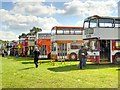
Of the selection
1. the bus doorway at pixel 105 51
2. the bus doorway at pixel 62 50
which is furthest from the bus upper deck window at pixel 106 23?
the bus doorway at pixel 62 50

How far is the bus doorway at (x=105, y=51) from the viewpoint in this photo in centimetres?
2864

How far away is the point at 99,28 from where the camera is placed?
91.6 feet

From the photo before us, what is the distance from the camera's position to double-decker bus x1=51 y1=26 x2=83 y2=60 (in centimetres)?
3681

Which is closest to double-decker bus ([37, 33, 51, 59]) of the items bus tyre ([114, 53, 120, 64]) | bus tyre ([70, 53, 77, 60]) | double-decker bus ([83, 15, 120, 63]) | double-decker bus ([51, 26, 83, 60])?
double-decker bus ([51, 26, 83, 60])

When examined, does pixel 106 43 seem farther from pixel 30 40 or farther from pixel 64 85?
pixel 30 40

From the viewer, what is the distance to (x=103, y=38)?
28.1 metres

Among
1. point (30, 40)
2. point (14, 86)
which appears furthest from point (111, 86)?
point (30, 40)

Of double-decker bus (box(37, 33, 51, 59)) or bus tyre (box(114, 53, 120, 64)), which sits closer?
bus tyre (box(114, 53, 120, 64))

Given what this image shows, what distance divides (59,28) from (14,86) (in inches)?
898

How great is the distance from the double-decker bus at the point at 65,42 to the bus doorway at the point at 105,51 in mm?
8188

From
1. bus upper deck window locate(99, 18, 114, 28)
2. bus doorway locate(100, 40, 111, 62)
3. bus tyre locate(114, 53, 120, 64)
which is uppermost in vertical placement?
bus upper deck window locate(99, 18, 114, 28)

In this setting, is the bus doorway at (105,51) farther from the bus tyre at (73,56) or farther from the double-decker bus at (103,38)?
the bus tyre at (73,56)

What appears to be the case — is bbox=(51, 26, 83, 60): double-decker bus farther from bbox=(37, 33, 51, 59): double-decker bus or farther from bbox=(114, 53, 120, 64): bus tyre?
bbox=(114, 53, 120, 64): bus tyre

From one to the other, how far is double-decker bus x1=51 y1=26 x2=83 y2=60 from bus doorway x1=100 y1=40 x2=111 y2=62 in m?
8.19
